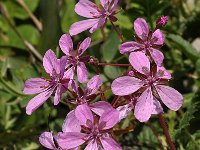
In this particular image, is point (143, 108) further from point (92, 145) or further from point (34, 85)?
point (34, 85)

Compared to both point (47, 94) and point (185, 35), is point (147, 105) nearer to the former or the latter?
point (47, 94)

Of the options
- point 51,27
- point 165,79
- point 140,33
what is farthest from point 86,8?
point 51,27

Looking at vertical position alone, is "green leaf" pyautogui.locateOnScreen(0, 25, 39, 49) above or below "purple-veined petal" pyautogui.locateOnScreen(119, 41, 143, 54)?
below

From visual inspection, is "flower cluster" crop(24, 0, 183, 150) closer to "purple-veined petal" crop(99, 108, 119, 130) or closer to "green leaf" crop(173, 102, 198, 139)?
"purple-veined petal" crop(99, 108, 119, 130)

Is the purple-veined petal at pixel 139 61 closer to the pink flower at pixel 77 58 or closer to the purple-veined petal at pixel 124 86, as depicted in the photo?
the purple-veined petal at pixel 124 86

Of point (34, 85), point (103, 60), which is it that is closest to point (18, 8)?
point (103, 60)

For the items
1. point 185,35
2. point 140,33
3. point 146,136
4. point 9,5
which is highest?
point 140,33

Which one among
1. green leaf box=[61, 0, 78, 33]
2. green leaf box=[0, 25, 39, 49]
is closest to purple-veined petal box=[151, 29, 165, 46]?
green leaf box=[61, 0, 78, 33]
